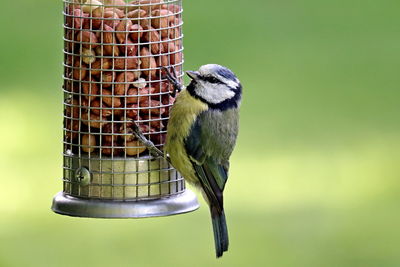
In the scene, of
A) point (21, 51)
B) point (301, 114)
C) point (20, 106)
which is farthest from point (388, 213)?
point (21, 51)

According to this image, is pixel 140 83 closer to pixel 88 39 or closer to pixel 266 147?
pixel 88 39

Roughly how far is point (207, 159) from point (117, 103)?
55cm

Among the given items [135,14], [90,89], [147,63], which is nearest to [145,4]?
[135,14]

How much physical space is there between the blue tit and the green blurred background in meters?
3.60

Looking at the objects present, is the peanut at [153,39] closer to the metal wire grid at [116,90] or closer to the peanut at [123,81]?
the metal wire grid at [116,90]

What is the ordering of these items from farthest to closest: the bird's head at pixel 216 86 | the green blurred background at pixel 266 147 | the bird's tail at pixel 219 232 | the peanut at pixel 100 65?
the green blurred background at pixel 266 147, the bird's tail at pixel 219 232, the peanut at pixel 100 65, the bird's head at pixel 216 86

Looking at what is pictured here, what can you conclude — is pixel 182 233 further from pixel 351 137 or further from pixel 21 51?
pixel 21 51

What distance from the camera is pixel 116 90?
650 centimetres

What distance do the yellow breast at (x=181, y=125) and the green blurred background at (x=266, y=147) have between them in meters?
3.69

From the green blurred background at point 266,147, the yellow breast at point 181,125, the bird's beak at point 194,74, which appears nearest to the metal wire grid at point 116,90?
the yellow breast at point 181,125

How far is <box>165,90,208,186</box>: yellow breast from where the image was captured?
21.2ft

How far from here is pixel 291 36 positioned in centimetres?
1513

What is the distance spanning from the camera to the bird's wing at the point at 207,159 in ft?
21.5

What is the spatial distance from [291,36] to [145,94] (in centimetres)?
873
